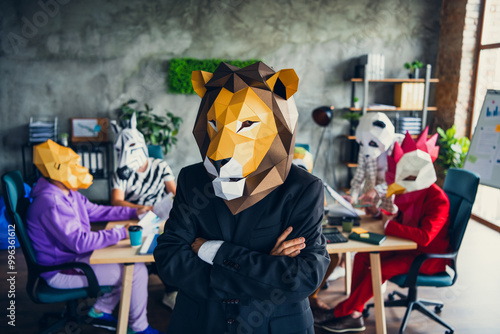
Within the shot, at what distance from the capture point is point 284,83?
1.08m

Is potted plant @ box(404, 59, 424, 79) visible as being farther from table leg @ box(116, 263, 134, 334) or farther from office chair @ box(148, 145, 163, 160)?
table leg @ box(116, 263, 134, 334)

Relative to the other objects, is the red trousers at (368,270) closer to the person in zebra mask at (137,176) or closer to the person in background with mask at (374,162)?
the person in background with mask at (374,162)

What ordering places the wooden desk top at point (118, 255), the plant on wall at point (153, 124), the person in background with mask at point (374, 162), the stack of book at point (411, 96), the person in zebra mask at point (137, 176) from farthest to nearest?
the stack of book at point (411, 96) < the plant on wall at point (153, 124) < the person in zebra mask at point (137, 176) < the person in background with mask at point (374, 162) < the wooden desk top at point (118, 255)

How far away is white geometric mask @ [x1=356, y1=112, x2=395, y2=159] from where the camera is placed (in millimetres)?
3002

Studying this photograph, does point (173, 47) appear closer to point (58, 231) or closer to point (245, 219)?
point (58, 231)

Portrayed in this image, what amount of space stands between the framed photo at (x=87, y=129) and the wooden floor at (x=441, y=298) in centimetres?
176

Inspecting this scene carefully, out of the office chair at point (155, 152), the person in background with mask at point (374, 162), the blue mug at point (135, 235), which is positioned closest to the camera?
the blue mug at point (135, 235)

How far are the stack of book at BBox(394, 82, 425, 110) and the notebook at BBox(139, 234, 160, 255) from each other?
4.32 m

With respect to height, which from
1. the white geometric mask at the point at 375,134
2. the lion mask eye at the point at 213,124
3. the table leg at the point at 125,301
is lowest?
the table leg at the point at 125,301

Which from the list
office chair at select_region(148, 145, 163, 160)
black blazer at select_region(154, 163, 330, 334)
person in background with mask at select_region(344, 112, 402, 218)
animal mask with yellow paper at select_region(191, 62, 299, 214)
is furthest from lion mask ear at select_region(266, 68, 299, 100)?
office chair at select_region(148, 145, 163, 160)

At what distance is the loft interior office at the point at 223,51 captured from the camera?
16.5 ft

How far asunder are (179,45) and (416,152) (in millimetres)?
3832

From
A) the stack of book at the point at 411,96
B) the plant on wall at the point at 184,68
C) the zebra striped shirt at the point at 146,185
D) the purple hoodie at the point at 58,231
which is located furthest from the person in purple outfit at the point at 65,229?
the stack of book at the point at 411,96

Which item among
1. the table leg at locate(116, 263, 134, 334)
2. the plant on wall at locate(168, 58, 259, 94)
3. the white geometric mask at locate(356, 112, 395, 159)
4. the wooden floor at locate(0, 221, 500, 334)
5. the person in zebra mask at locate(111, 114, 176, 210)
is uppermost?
the plant on wall at locate(168, 58, 259, 94)
